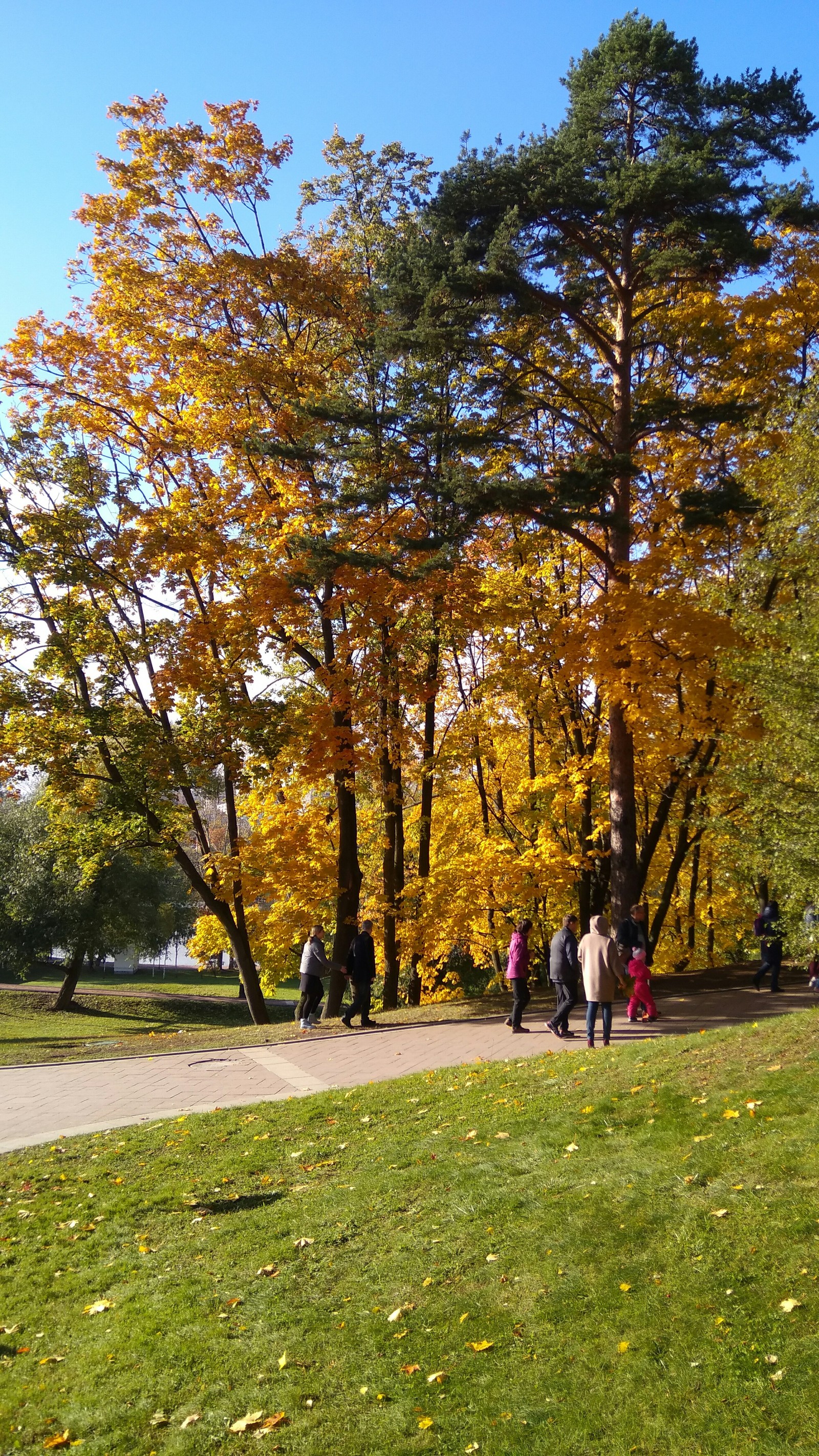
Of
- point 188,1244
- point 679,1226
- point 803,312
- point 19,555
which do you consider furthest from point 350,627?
point 679,1226

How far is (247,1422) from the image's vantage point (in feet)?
14.3

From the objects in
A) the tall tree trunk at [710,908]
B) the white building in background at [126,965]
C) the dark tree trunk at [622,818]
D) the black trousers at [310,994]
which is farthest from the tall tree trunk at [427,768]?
the white building in background at [126,965]

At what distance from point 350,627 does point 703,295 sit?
319 inches

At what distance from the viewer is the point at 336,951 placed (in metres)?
18.8

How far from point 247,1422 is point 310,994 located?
11.6 metres

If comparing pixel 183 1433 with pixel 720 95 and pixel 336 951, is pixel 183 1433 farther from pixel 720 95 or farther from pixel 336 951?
pixel 720 95

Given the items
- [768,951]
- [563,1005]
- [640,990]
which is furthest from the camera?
[768,951]

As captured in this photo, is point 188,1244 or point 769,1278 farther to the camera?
point 188,1244

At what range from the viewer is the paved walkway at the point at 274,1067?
10250 mm

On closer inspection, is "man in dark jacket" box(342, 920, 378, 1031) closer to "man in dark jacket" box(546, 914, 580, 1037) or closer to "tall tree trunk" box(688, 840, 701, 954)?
"man in dark jacket" box(546, 914, 580, 1037)

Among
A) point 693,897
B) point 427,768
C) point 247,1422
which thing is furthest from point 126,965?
point 247,1422

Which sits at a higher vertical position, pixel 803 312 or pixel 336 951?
pixel 803 312

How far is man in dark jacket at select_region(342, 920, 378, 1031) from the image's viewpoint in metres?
15.5

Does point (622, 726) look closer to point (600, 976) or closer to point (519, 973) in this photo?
point (519, 973)
